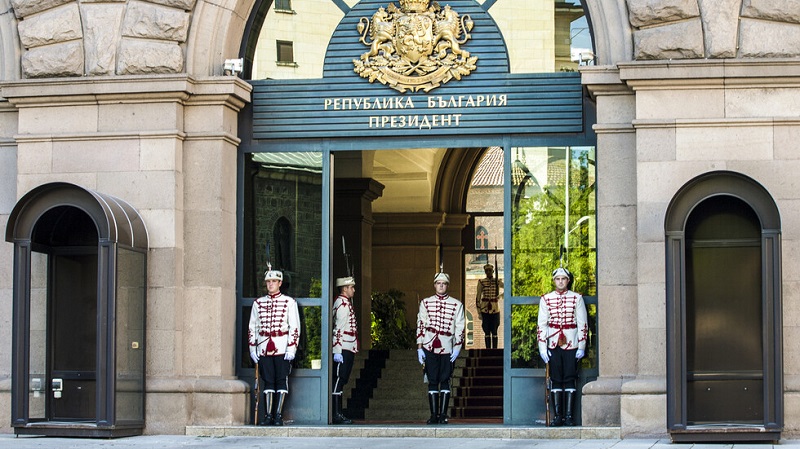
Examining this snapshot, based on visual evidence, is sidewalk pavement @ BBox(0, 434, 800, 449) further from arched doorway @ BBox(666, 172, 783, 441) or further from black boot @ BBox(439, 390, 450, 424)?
black boot @ BBox(439, 390, 450, 424)

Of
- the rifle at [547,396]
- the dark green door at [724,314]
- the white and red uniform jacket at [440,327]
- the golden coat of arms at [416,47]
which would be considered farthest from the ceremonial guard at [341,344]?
the dark green door at [724,314]

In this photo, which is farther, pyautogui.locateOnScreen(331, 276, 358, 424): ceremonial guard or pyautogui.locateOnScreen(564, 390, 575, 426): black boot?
pyautogui.locateOnScreen(331, 276, 358, 424): ceremonial guard

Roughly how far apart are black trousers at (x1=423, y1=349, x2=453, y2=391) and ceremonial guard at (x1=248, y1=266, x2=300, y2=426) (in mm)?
1789

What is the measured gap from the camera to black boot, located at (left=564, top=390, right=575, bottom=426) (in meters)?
16.7

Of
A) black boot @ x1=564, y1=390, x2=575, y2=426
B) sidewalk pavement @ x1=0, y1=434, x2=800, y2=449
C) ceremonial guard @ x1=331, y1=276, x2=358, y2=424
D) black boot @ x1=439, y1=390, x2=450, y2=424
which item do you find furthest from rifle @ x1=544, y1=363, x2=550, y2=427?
ceremonial guard @ x1=331, y1=276, x2=358, y2=424

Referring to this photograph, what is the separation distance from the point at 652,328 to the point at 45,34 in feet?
24.7

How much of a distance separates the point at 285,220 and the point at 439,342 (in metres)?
2.35

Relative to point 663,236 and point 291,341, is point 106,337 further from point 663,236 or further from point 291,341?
point 663,236

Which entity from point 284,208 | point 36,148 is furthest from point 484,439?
point 36,148

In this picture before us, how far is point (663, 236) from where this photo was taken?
16.0 metres

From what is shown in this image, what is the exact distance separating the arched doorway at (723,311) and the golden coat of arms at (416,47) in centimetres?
343

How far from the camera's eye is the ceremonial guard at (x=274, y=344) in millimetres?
17344

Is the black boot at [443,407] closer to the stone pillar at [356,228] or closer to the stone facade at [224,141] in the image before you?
the stone facade at [224,141]

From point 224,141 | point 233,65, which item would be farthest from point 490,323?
point 233,65
